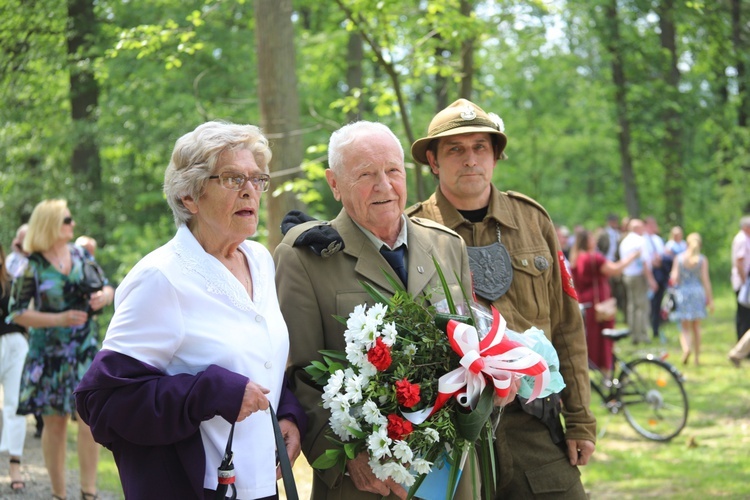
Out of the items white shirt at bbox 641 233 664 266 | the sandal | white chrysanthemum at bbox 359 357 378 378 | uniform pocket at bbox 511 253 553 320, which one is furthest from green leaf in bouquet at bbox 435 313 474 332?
white shirt at bbox 641 233 664 266

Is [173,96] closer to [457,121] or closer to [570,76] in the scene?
[457,121]

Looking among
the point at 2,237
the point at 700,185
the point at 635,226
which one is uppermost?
the point at 2,237

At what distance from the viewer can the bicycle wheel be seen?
1002cm

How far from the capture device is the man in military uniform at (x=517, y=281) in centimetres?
399

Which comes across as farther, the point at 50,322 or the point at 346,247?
the point at 50,322

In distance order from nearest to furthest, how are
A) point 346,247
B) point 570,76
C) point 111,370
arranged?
point 111,370 → point 346,247 → point 570,76

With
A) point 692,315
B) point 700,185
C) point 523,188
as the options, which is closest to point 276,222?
point 692,315

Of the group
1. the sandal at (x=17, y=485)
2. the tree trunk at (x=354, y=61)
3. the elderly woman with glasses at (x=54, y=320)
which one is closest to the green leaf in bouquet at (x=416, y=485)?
the elderly woman with glasses at (x=54, y=320)

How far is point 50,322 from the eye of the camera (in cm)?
693

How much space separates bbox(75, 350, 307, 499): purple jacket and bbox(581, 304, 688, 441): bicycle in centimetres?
788

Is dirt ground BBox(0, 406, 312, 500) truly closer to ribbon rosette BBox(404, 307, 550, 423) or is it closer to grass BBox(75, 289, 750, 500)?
grass BBox(75, 289, 750, 500)

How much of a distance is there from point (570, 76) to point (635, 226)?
1452 cm

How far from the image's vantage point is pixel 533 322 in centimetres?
404

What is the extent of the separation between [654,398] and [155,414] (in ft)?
27.5
